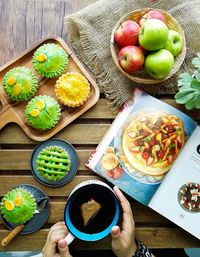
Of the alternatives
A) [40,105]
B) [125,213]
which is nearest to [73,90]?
[40,105]

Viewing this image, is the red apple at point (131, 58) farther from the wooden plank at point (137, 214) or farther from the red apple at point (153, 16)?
the wooden plank at point (137, 214)

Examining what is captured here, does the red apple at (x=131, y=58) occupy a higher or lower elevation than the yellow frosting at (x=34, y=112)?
higher

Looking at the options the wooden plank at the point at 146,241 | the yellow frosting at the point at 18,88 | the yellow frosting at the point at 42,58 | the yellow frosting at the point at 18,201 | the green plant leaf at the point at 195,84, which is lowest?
the wooden plank at the point at 146,241

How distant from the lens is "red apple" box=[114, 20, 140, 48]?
3.65 ft

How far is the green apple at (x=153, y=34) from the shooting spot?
3.51 feet

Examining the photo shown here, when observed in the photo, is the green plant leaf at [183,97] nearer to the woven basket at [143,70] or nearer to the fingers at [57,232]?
the woven basket at [143,70]

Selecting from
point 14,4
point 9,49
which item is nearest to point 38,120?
point 9,49

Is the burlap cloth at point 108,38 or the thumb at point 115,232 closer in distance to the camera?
the thumb at point 115,232

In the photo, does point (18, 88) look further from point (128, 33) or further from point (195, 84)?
point (195, 84)

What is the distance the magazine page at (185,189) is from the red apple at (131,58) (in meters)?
0.21

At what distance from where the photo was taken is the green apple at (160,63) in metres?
1.08

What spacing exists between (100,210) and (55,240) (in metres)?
0.13

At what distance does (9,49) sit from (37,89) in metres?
0.12

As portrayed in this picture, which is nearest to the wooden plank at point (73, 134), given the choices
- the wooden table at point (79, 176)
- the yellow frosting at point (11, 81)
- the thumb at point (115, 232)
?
the wooden table at point (79, 176)
